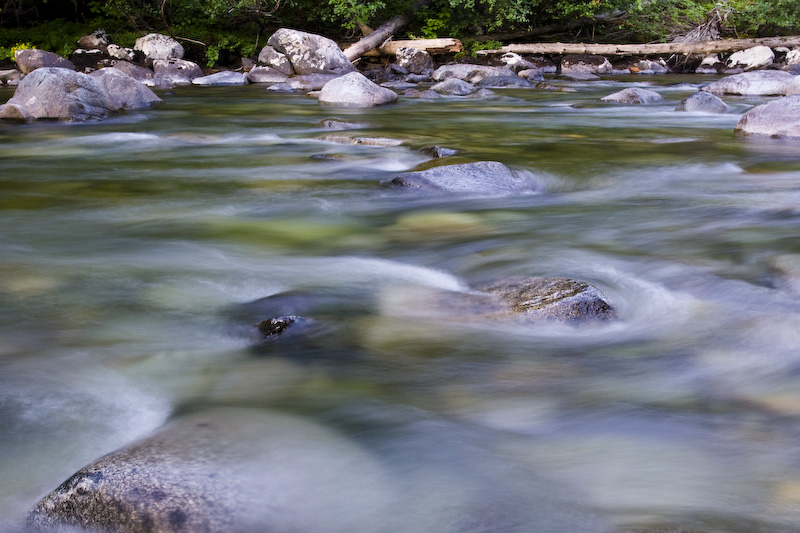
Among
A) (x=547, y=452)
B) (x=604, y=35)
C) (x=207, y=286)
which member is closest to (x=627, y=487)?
(x=547, y=452)

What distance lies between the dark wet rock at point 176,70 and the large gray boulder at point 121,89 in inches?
226

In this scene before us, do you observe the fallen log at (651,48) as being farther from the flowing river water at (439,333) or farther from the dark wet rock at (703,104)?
the flowing river water at (439,333)

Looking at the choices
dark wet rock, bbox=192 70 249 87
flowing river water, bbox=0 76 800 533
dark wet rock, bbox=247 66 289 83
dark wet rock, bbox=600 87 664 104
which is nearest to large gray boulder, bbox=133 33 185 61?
dark wet rock, bbox=192 70 249 87

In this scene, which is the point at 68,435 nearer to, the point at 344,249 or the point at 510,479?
the point at 510,479

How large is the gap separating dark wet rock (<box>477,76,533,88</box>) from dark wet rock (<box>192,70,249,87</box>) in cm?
515

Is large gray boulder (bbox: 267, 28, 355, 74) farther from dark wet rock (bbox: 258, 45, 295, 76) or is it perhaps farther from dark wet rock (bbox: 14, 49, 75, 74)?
dark wet rock (bbox: 14, 49, 75, 74)

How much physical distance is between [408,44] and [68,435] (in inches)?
705

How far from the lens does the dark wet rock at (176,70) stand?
16484mm

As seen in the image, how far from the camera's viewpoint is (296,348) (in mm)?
2486

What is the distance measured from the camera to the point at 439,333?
8.70ft

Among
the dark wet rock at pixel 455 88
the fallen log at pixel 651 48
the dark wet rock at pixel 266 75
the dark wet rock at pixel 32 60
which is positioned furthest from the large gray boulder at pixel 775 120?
the dark wet rock at pixel 32 60

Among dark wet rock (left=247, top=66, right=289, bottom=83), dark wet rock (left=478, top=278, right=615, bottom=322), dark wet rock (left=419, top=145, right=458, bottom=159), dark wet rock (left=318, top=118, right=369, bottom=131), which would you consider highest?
dark wet rock (left=247, top=66, right=289, bottom=83)

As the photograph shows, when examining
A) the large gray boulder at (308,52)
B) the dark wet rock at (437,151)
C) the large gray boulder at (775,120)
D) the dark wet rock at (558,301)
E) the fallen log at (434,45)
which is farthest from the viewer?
the fallen log at (434,45)

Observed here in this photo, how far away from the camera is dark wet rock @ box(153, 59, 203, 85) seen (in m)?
16.5
